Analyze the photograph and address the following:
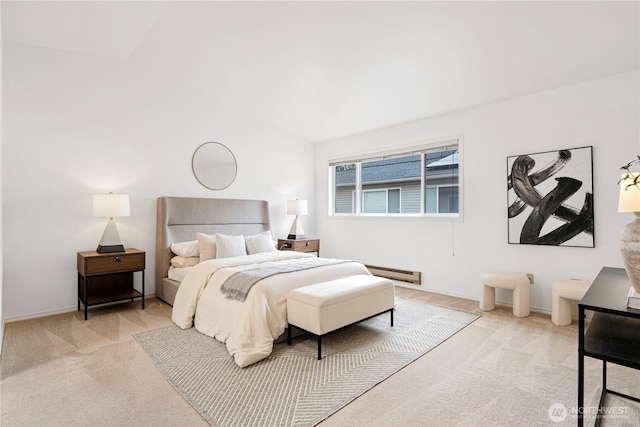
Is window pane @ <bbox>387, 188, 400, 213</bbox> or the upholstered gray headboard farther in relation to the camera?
window pane @ <bbox>387, 188, 400, 213</bbox>

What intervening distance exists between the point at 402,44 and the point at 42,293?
4.57 meters

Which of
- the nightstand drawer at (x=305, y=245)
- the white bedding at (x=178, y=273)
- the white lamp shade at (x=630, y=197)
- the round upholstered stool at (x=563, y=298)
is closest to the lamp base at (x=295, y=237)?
the nightstand drawer at (x=305, y=245)

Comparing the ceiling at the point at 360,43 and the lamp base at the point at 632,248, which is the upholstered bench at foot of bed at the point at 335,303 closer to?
the lamp base at the point at 632,248

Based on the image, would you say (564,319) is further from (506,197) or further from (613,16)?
(613,16)

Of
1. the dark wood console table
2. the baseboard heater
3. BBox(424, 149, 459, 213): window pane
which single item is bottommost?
the baseboard heater

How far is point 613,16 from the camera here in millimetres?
2543

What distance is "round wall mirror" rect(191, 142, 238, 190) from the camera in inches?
185

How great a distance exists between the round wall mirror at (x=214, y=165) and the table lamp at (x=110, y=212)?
121 cm

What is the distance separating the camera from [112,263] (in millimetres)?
3559

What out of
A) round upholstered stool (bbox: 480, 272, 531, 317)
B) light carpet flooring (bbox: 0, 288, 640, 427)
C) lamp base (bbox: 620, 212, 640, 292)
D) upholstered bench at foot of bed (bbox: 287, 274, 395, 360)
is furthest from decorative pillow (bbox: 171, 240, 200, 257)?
lamp base (bbox: 620, 212, 640, 292)

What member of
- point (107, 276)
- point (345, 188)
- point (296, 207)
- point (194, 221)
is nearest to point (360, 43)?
point (296, 207)

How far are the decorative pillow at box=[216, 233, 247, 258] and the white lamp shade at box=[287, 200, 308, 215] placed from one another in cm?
143

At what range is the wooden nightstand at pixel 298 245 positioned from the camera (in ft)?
17.2

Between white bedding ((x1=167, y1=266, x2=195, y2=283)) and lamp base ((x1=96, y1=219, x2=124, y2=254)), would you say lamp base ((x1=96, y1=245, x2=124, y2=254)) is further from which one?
white bedding ((x1=167, y1=266, x2=195, y2=283))
